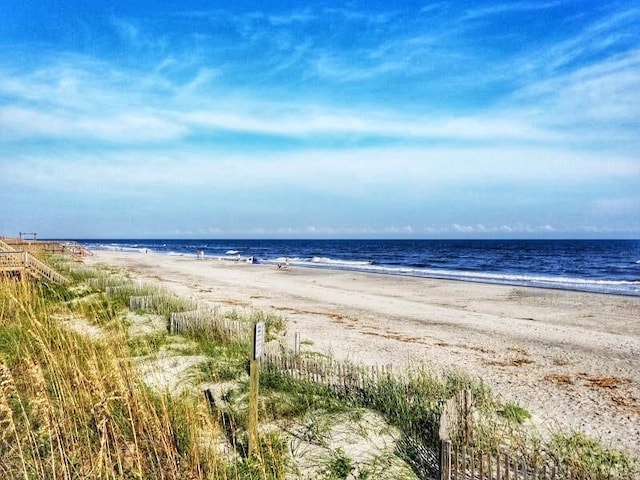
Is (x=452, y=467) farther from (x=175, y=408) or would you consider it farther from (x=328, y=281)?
(x=328, y=281)

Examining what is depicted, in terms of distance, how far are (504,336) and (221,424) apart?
11071 millimetres

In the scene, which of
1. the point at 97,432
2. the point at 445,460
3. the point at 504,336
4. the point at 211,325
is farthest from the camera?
the point at 504,336

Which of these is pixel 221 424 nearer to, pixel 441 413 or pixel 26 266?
pixel 441 413

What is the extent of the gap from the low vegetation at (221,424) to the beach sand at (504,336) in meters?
1.49

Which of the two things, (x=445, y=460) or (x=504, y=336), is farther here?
(x=504, y=336)

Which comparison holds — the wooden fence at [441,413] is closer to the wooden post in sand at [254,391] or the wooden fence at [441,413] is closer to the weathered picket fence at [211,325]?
the weathered picket fence at [211,325]

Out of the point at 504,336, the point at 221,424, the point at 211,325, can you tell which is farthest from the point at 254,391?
the point at 504,336

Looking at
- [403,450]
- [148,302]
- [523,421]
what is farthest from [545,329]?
[148,302]

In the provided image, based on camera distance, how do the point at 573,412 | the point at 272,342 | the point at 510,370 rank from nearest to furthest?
the point at 573,412
the point at 510,370
the point at 272,342

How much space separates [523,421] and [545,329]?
379 inches

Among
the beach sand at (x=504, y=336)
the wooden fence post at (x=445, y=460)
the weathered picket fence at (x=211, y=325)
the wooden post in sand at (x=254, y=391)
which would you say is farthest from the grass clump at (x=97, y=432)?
the beach sand at (x=504, y=336)

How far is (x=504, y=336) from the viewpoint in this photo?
47.4ft

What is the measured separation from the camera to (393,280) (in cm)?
3369

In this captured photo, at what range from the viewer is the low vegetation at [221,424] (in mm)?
4184
